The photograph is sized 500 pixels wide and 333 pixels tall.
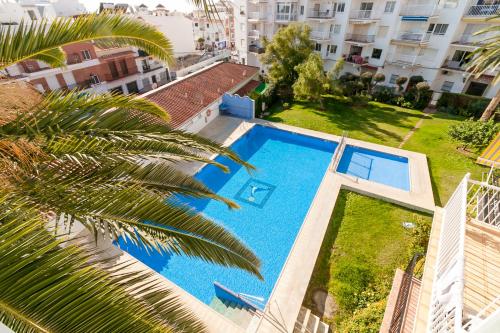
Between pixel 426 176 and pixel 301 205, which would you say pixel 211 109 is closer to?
pixel 301 205

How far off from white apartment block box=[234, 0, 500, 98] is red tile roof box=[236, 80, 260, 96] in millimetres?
8112

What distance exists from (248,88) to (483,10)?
75.1 ft

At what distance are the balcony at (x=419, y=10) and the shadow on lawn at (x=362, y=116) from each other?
9254 millimetres

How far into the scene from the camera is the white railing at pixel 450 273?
4254 millimetres

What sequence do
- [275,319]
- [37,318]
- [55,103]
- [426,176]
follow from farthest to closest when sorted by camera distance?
1. [426,176]
2. [275,319]
3. [55,103]
4. [37,318]

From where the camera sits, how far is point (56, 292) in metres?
1.99

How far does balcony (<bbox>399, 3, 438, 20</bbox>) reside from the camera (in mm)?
23016

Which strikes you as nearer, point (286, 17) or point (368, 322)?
point (368, 322)

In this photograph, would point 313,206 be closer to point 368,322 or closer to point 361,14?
point 368,322

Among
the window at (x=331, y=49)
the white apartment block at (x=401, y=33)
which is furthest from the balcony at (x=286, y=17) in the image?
the window at (x=331, y=49)

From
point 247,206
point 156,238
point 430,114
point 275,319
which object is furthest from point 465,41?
point 156,238

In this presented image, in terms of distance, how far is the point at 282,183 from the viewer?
16.1 metres

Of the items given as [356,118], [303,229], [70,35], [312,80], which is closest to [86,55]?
[312,80]

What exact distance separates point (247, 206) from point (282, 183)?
10.8ft
